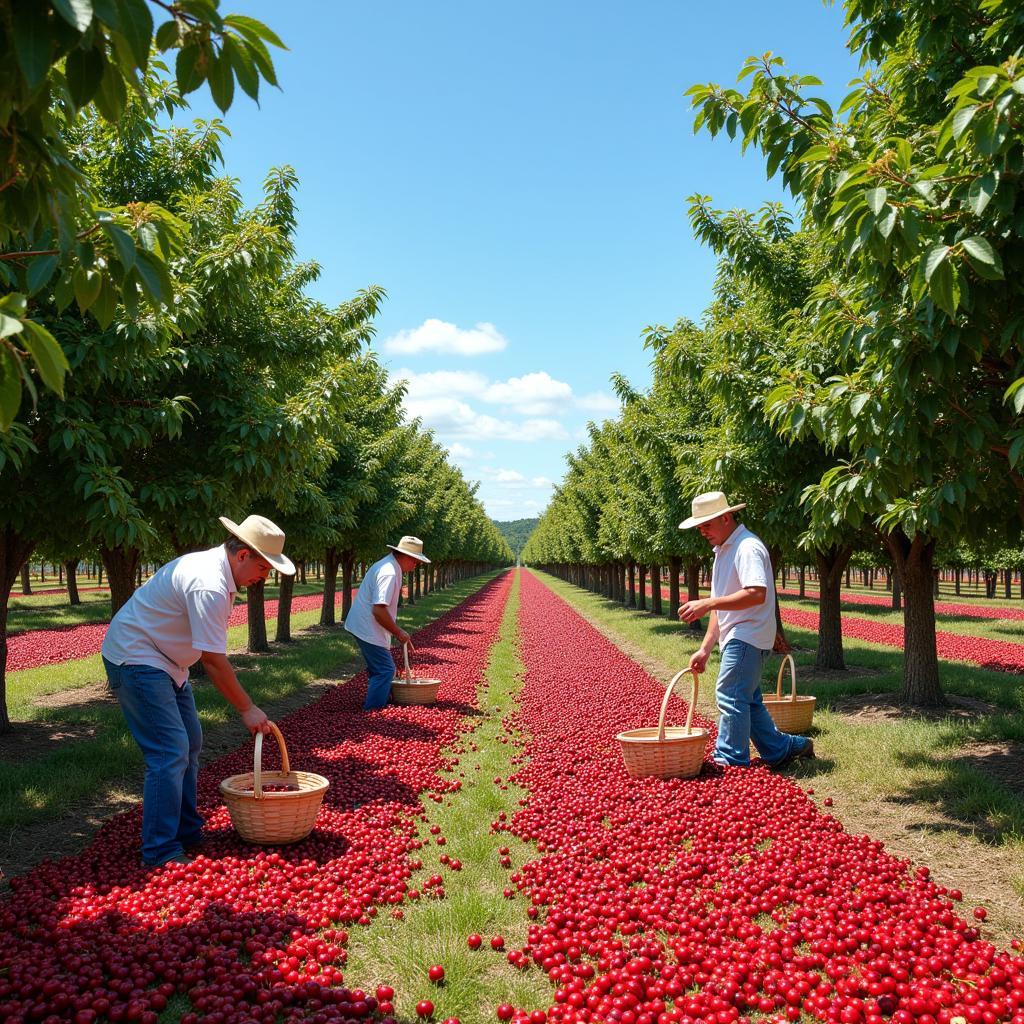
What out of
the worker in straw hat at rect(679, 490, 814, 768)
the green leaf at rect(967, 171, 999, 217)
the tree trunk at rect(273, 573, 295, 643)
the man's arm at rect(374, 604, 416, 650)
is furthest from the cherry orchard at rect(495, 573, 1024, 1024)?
the tree trunk at rect(273, 573, 295, 643)

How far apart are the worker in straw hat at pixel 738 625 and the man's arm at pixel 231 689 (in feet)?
12.4

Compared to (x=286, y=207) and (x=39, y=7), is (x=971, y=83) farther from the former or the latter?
(x=286, y=207)

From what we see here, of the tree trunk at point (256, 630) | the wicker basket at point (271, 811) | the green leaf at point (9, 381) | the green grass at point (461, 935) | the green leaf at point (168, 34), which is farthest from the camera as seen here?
the tree trunk at point (256, 630)

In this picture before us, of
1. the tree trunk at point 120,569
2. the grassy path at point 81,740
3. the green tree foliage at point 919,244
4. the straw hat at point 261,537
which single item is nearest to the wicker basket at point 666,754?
the green tree foliage at point 919,244

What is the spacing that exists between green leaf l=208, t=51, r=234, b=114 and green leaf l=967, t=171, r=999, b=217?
3.73m

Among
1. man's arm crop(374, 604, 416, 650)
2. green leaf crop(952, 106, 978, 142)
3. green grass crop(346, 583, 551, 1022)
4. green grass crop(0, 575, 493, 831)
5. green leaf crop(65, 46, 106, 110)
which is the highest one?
green leaf crop(952, 106, 978, 142)

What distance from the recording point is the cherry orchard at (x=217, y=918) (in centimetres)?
353

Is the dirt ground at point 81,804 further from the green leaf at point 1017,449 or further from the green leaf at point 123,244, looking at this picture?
the green leaf at point 1017,449

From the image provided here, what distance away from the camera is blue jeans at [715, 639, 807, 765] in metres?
7.05

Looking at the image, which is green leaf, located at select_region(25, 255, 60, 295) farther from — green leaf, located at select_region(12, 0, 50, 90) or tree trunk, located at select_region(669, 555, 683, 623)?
tree trunk, located at select_region(669, 555, 683, 623)

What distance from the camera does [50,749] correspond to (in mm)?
8500

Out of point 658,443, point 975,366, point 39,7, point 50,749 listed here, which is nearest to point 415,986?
point 39,7

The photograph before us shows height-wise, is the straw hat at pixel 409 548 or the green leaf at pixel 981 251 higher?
the green leaf at pixel 981 251

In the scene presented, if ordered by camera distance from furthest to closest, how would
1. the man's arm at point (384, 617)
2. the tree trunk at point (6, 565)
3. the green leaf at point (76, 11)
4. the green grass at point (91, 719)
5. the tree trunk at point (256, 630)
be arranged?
the tree trunk at point (256, 630) < the man's arm at point (384, 617) < the tree trunk at point (6, 565) < the green grass at point (91, 719) < the green leaf at point (76, 11)
